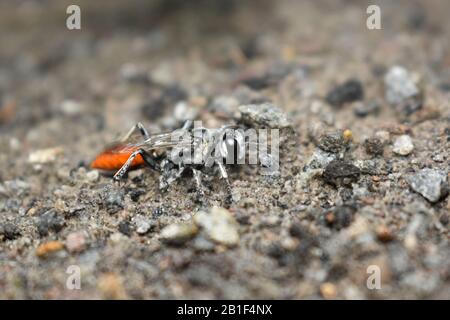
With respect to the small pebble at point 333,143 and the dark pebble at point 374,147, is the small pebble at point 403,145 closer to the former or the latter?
the dark pebble at point 374,147

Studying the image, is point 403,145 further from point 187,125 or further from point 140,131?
point 140,131

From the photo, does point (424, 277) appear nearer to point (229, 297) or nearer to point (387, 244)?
point (387, 244)

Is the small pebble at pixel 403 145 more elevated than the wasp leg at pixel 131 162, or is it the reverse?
the small pebble at pixel 403 145

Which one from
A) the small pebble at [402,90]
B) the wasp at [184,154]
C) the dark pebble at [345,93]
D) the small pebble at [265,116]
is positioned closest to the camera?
the wasp at [184,154]

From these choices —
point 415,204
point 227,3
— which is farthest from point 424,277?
point 227,3

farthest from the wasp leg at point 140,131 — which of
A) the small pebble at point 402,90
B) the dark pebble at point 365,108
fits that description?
the small pebble at point 402,90

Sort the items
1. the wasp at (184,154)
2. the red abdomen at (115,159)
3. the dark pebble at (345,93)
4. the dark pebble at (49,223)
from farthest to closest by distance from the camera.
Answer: the dark pebble at (345,93) → the red abdomen at (115,159) → the wasp at (184,154) → the dark pebble at (49,223)

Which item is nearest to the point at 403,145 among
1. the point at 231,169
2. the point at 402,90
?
the point at 402,90
